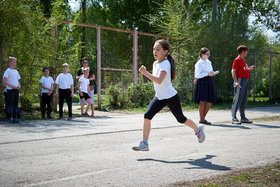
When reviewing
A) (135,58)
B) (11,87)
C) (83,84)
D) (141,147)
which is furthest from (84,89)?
(141,147)

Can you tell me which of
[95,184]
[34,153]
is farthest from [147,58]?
[95,184]

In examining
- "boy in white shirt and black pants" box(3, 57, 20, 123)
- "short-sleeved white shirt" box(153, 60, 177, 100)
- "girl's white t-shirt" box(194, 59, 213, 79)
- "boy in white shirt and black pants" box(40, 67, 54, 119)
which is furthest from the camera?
"boy in white shirt and black pants" box(40, 67, 54, 119)

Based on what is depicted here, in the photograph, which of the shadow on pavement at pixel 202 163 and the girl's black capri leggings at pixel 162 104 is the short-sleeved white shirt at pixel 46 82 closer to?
the girl's black capri leggings at pixel 162 104

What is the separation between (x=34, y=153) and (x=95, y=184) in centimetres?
193

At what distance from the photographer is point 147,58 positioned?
65.0 ft

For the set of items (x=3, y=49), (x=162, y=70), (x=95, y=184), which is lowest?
(x=95, y=184)

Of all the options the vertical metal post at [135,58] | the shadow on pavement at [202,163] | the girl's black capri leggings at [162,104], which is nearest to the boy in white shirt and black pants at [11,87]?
the girl's black capri leggings at [162,104]

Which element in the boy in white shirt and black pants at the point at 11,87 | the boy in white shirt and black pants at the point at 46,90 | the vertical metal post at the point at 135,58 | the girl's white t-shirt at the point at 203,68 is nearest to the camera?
the girl's white t-shirt at the point at 203,68

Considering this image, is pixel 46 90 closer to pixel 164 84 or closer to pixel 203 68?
pixel 203 68

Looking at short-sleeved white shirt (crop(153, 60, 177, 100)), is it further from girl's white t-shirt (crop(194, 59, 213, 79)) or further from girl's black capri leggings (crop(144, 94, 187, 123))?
girl's white t-shirt (crop(194, 59, 213, 79))

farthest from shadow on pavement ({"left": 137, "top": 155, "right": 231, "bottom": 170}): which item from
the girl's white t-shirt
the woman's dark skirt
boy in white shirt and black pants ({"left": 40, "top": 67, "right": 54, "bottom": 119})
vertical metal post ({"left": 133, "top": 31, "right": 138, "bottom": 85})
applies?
vertical metal post ({"left": 133, "top": 31, "right": 138, "bottom": 85})

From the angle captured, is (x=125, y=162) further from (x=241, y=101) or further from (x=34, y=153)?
(x=241, y=101)

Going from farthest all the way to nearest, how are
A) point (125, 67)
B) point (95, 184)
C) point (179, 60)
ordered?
point (179, 60) → point (125, 67) → point (95, 184)

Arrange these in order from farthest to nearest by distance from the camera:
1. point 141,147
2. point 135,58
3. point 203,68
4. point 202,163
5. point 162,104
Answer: point 135,58 → point 203,68 → point 162,104 → point 141,147 → point 202,163
